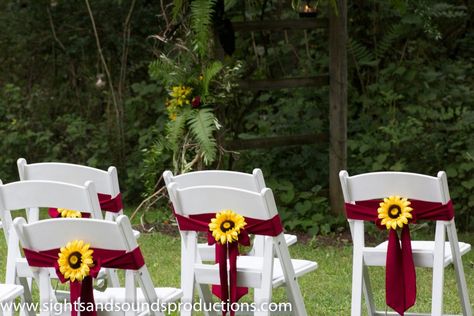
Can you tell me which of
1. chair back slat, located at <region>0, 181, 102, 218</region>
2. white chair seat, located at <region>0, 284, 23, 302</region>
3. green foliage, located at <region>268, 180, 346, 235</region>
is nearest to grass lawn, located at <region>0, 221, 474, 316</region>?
green foliage, located at <region>268, 180, 346, 235</region>

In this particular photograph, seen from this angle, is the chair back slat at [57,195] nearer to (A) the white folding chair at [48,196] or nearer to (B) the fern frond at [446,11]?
(A) the white folding chair at [48,196]

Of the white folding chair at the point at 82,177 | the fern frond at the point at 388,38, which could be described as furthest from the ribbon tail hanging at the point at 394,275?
the fern frond at the point at 388,38

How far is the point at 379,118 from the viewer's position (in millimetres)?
10219

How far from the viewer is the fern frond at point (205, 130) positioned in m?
8.01

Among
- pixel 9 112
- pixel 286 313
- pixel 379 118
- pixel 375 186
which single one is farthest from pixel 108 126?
pixel 375 186

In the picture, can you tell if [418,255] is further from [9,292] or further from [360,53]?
[360,53]

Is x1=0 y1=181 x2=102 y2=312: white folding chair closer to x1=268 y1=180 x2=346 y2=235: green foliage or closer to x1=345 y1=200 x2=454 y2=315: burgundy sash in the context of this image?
x1=345 y1=200 x2=454 y2=315: burgundy sash

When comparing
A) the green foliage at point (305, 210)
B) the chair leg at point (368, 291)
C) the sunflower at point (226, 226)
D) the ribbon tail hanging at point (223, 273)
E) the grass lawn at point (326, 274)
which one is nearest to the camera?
the sunflower at point (226, 226)

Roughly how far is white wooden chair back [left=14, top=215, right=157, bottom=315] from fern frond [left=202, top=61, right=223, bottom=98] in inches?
149

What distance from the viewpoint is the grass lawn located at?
6.58 metres

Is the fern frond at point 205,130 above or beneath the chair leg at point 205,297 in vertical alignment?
above

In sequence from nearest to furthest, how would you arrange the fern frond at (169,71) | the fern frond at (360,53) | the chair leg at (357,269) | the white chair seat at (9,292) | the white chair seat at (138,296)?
1. the white chair seat at (9,292)
2. the white chair seat at (138,296)
3. the chair leg at (357,269)
4. the fern frond at (169,71)
5. the fern frond at (360,53)

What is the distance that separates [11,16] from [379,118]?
4.59 meters

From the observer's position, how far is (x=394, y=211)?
200 inches
